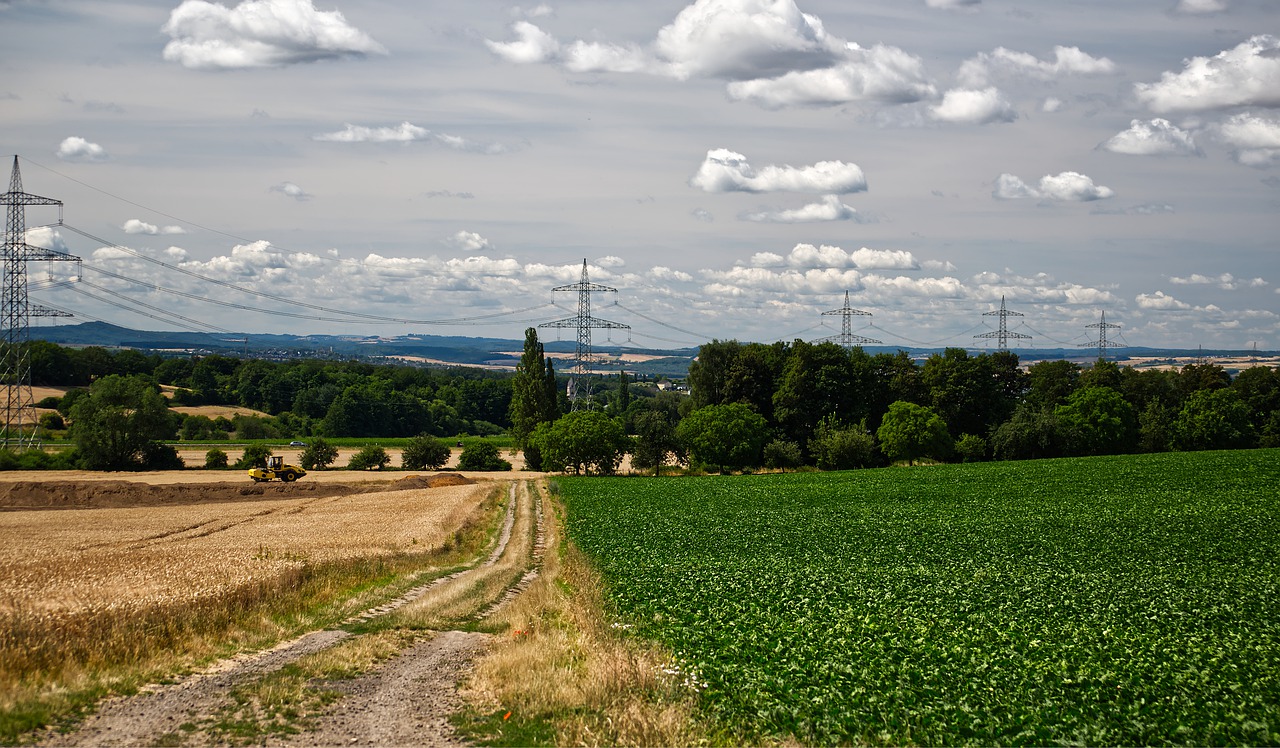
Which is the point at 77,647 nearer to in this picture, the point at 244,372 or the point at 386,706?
the point at 386,706

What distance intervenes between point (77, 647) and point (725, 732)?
1162 cm

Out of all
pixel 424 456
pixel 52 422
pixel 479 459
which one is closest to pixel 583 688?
pixel 479 459

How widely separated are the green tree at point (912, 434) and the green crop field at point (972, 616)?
37.9 meters

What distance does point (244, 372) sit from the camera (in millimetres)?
165125

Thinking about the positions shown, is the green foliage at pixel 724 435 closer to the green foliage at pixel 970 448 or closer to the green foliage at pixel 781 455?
the green foliage at pixel 781 455

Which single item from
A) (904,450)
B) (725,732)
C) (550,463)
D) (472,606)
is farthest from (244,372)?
(725,732)

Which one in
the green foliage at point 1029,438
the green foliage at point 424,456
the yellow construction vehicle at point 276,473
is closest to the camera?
the yellow construction vehicle at point 276,473

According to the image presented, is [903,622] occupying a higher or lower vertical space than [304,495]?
higher

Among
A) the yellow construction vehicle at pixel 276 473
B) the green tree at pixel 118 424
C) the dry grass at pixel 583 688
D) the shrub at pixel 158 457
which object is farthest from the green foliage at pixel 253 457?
the dry grass at pixel 583 688

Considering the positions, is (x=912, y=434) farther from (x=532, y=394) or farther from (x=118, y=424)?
(x=118, y=424)

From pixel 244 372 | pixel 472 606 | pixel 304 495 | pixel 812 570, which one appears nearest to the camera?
pixel 472 606

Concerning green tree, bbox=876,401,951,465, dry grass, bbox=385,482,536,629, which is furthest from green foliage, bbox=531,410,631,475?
dry grass, bbox=385,482,536,629

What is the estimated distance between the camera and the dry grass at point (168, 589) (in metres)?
14.8

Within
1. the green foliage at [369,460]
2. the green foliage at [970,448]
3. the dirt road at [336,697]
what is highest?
the dirt road at [336,697]
